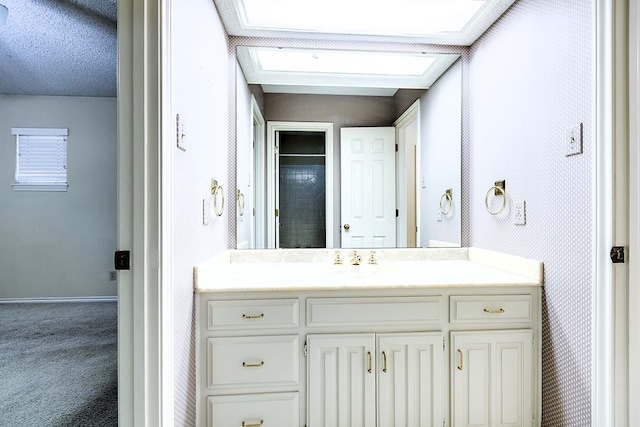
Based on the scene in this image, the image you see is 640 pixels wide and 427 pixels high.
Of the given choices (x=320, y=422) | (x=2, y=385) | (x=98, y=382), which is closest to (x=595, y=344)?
(x=320, y=422)

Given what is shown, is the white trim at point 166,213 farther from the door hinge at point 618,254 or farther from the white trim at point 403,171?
the door hinge at point 618,254

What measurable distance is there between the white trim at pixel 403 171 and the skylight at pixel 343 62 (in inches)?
9.3

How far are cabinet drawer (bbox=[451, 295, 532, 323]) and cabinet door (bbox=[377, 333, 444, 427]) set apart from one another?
150 millimetres

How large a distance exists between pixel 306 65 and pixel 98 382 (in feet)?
7.73

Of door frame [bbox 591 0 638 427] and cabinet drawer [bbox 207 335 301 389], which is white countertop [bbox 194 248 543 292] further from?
door frame [bbox 591 0 638 427]

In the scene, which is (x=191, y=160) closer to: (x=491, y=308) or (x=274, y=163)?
(x=274, y=163)

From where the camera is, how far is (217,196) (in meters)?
1.66

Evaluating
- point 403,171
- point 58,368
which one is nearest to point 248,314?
point 403,171

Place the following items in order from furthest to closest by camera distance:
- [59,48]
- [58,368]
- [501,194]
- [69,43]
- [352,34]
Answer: [59,48]
[69,43]
[58,368]
[352,34]
[501,194]

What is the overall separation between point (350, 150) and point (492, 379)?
1414 millimetres

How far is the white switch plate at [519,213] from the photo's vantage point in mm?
1552

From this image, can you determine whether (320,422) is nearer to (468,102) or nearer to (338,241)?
(338,241)

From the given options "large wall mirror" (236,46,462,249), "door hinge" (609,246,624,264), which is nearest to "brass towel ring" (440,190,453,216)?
"large wall mirror" (236,46,462,249)

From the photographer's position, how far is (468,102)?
6.59 ft
